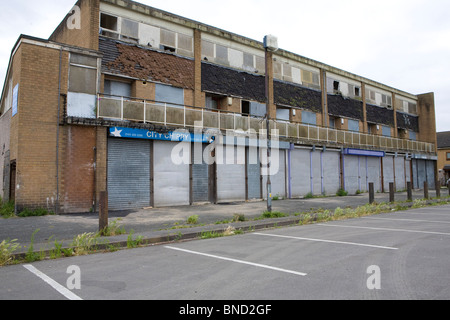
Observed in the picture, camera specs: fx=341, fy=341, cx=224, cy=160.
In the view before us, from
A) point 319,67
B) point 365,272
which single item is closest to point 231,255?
point 365,272

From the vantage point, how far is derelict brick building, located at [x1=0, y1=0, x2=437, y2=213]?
13.6 metres

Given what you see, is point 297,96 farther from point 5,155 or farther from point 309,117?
point 5,155

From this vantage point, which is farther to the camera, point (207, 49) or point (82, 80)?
point (207, 49)

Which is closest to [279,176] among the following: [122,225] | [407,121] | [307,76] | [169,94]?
[169,94]

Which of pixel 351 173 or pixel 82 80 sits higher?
pixel 82 80

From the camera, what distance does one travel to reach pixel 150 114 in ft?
52.9

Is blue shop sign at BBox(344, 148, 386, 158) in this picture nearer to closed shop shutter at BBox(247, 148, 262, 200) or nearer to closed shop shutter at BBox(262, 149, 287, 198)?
closed shop shutter at BBox(262, 149, 287, 198)

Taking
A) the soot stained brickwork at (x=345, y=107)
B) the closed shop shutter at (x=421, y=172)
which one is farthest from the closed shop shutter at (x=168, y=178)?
the closed shop shutter at (x=421, y=172)

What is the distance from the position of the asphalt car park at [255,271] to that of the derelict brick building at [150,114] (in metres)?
7.95

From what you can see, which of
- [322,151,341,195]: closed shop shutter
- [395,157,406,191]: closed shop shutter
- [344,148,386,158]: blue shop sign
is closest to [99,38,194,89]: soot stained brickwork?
[322,151,341,195]: closed shop shutter

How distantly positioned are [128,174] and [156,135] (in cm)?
221

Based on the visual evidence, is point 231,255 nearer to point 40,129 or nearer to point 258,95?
point 40,129

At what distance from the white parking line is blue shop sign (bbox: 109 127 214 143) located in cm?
926

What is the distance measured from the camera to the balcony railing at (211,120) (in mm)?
15219
